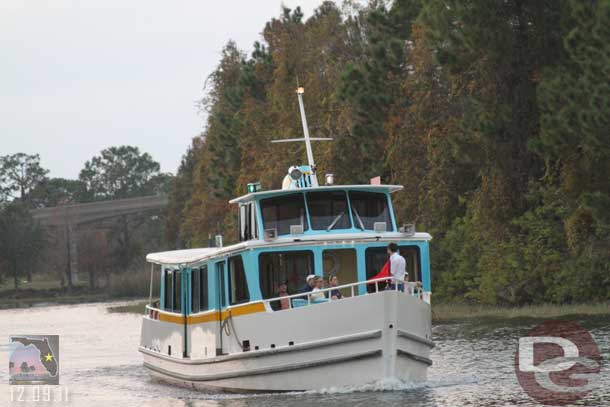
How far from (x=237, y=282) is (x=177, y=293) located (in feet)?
12.2

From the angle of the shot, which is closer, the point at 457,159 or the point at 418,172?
the point at 457,159

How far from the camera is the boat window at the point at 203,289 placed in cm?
2638

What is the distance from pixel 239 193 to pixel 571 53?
3024 centimetres

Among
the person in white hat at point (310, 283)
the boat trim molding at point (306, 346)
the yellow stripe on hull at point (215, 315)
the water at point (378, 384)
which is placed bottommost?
the water at point (378, 384)

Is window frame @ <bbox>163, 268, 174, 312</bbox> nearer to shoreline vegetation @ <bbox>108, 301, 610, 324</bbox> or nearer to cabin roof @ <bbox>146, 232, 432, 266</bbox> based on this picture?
cabin roof @ <bbox>146, 232, 432, 266</bbox>

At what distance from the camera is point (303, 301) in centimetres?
2430

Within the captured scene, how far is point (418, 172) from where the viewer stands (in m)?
47.1

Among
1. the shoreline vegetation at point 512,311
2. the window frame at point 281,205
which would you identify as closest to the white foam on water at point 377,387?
the window frame at point 281,205

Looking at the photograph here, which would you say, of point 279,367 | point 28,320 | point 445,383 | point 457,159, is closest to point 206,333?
point 279,367

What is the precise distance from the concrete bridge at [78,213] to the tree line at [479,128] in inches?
2513

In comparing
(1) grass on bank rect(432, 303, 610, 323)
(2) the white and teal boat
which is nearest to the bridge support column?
(1) grass on bank rect(432, 303, 610, 323)

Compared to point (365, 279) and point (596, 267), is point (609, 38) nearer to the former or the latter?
point (596, 267)

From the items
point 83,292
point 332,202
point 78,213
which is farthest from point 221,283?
→ point 78,213

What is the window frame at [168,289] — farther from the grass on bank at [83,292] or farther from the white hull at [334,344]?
the grass on bank at [83,292]
